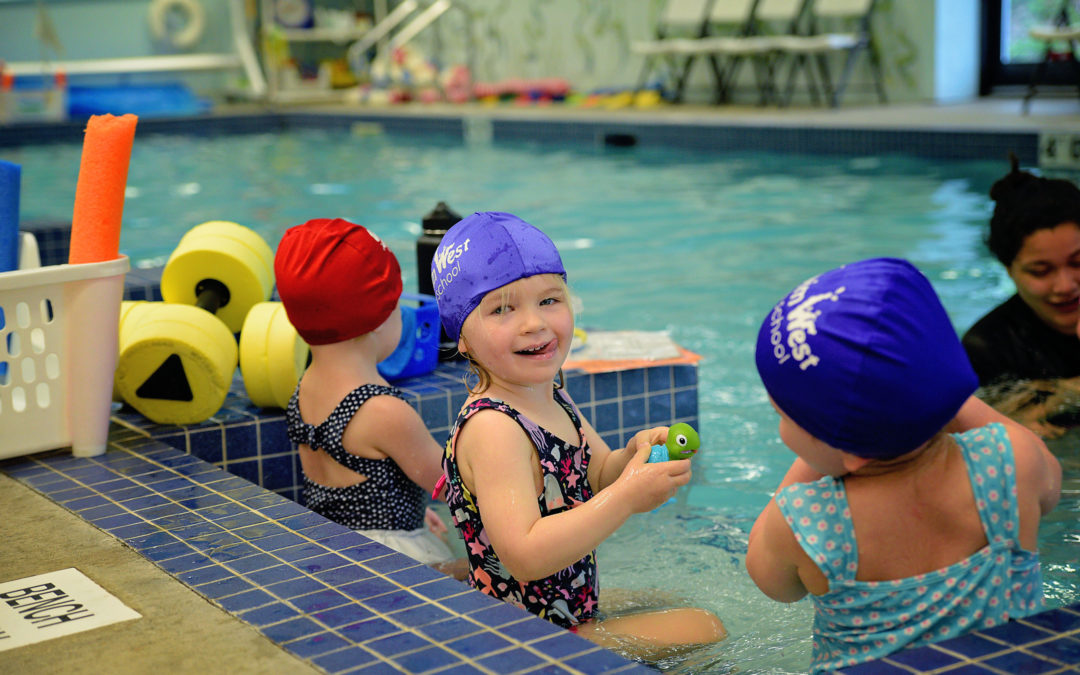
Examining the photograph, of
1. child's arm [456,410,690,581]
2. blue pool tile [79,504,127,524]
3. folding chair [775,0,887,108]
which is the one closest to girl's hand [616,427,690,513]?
child's arm [456,410,690,581]

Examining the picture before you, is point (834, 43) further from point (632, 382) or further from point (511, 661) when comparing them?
point (511, 661)

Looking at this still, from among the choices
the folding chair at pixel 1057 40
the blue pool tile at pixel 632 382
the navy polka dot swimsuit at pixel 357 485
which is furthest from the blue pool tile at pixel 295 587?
the folding chair at pixel 1057 40

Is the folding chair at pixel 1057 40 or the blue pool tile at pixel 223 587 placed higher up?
the folding chair at pixel 1057 40

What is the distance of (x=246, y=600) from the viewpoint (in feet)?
5.99

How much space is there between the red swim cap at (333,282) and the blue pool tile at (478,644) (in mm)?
977

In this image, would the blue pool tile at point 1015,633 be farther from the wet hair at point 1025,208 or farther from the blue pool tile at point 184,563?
the wet hair at point 1025,208

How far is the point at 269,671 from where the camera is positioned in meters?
1.59

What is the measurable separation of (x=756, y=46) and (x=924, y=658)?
11.7 meters

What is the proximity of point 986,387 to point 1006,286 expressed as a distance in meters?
2.69

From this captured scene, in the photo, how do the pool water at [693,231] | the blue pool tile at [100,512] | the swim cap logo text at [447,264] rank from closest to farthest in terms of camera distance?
the swim cap logo text at [447,264] → the blue pool tile at [100,512] → the pool water at [693,231]

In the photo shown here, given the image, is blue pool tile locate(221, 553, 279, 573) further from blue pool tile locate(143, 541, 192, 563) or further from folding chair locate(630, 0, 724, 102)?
folding chair locate(630, 0, 724, 102)

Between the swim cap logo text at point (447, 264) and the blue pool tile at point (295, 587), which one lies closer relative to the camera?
the blue pool tile at point (295, 587)

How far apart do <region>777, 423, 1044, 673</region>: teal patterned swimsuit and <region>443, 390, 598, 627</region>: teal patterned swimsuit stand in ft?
1.70

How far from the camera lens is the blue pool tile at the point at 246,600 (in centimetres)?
180
